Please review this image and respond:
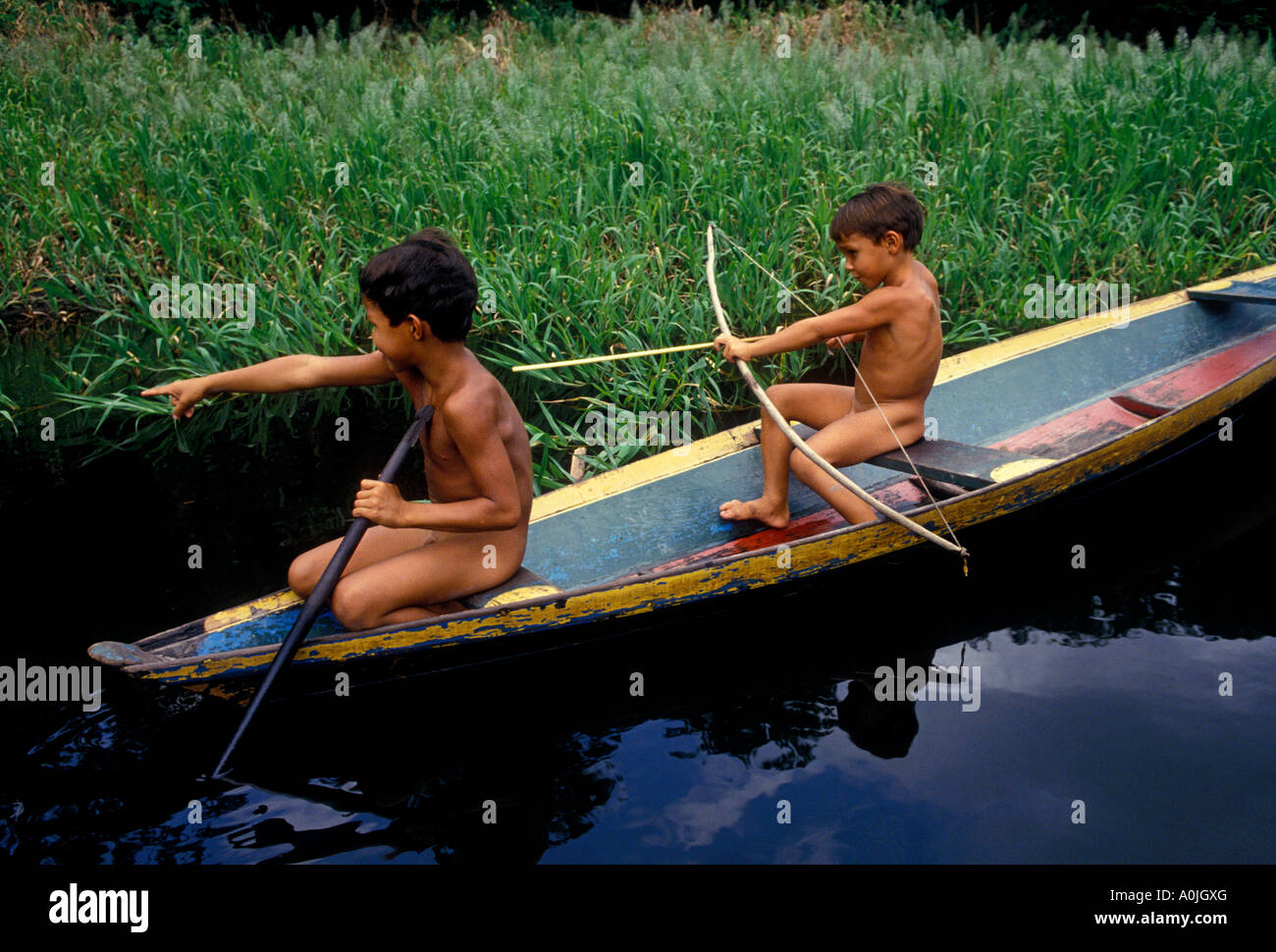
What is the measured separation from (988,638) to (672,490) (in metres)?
1.26

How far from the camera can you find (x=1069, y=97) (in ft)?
23.6

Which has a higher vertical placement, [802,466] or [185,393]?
[185,393]

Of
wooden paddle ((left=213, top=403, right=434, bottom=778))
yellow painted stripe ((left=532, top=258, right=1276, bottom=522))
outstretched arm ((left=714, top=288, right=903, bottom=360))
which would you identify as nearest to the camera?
wooden paddle ((left=213, top=403, right=434, bottom=778))

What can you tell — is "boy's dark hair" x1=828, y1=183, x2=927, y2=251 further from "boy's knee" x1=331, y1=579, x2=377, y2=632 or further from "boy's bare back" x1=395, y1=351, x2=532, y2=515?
"boy's knee" x1=331, y1=579, x2=377, y2=632

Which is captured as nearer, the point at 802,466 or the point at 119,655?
the point at 119,655

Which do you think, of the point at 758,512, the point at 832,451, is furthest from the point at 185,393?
the point at 832,451

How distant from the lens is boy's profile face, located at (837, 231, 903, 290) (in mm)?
3717

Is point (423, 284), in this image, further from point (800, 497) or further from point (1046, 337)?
point (1046, 337)

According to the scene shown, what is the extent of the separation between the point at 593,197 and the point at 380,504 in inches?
146

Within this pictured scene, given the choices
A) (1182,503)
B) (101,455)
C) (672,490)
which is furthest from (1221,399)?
(101,455)

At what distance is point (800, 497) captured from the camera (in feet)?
14.3

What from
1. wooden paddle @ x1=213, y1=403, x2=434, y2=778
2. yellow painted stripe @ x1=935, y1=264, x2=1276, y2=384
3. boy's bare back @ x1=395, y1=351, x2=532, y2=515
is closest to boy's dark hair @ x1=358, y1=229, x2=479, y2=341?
boy's bare back @ x1=395, y1=351, x2=532, y2=515

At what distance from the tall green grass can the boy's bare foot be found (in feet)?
2.97
